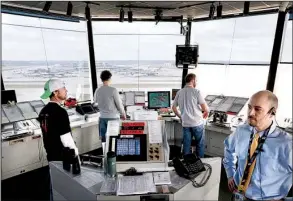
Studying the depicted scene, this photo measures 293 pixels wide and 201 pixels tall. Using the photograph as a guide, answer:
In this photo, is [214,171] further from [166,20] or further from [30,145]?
[166,20]

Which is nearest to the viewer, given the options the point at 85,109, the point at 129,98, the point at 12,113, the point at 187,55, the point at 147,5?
the point at 12,113

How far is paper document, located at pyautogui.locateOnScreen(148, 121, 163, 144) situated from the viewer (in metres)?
1.67

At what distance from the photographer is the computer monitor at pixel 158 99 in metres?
4.32

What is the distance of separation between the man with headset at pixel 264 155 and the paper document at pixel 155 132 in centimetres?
54

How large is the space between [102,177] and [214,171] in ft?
2.44

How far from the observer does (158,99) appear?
435 cm

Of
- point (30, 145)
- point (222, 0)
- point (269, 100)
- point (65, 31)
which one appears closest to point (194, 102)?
point (222, 0)

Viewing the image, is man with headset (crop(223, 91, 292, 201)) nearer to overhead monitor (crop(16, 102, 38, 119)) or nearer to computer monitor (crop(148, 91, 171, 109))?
overhead monitor (crop(16, 102, 38, 119))

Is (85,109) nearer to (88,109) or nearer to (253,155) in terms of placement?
(88,109)


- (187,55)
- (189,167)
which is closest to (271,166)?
(189,167)

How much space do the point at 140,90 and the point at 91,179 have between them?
323 centimetres

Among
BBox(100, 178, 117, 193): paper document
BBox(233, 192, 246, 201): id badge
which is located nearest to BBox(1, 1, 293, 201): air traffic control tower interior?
BBox(100, 178, 117, 193): paper document

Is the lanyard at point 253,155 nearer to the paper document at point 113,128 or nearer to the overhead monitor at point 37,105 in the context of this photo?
the paper document at point 113,128

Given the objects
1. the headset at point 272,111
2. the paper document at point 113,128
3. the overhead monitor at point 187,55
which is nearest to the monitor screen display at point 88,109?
the overhead monitor at point 187,55
